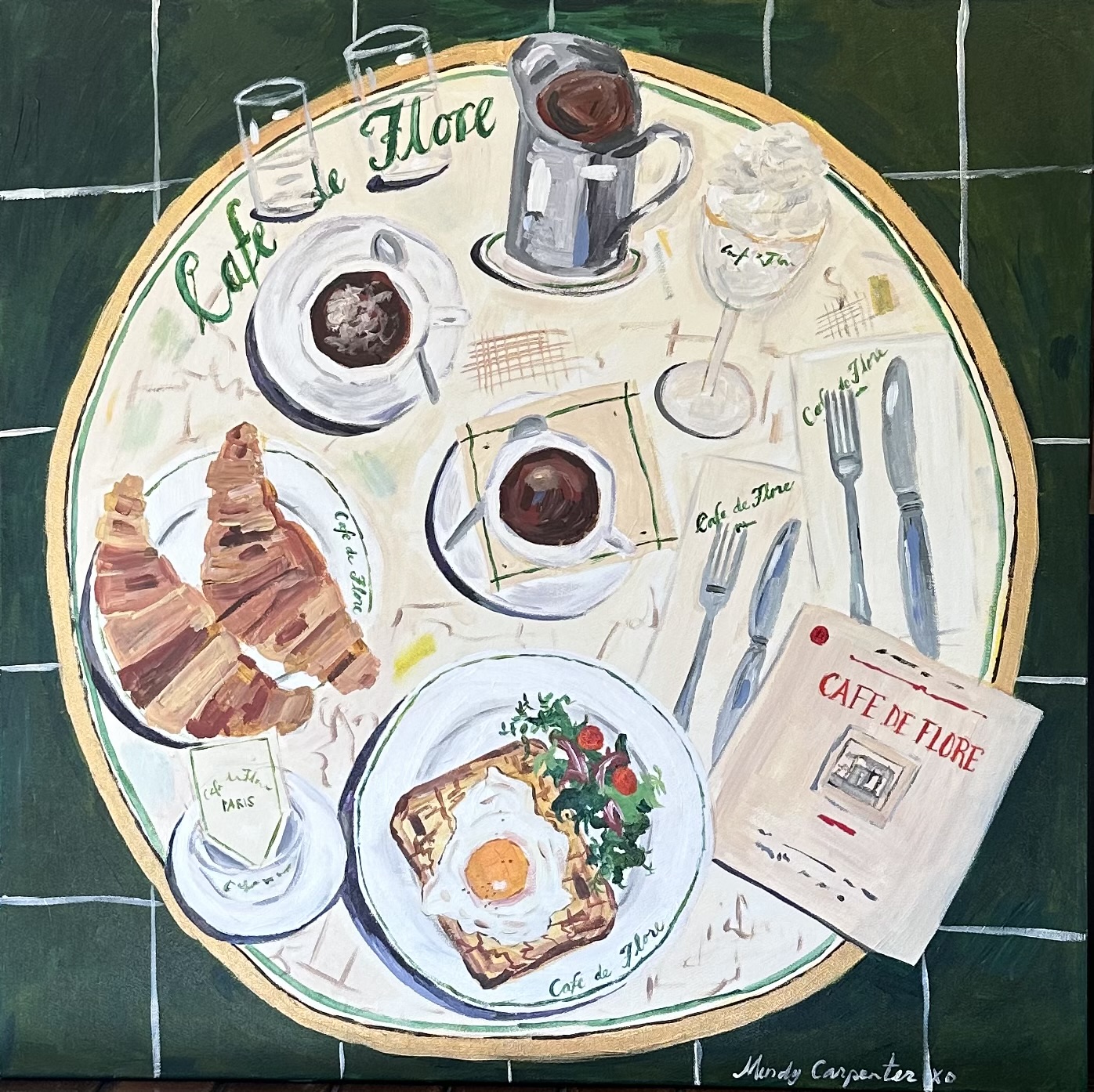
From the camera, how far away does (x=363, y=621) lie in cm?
102

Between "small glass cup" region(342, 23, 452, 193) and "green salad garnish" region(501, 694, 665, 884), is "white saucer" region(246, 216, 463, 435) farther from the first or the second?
"green salad garnish" region(501, 694, 665, 884)

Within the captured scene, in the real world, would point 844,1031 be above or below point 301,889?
below

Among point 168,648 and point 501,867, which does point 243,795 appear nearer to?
point 168,648

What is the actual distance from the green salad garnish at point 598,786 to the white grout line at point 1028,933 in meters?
0.32

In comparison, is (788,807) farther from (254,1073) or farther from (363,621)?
(254,1073)

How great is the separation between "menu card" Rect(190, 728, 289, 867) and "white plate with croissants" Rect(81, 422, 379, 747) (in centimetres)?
2

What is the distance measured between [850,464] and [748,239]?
0.25 metres

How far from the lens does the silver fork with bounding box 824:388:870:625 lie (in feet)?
3.27

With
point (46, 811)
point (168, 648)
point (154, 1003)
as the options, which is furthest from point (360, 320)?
point (154, 1003)

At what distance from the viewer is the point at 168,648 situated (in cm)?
104

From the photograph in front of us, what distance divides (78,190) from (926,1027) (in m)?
1.23

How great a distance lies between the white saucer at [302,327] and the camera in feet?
3.33

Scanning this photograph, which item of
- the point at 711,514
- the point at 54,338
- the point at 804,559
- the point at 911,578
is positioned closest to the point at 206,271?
the point at 54,338
